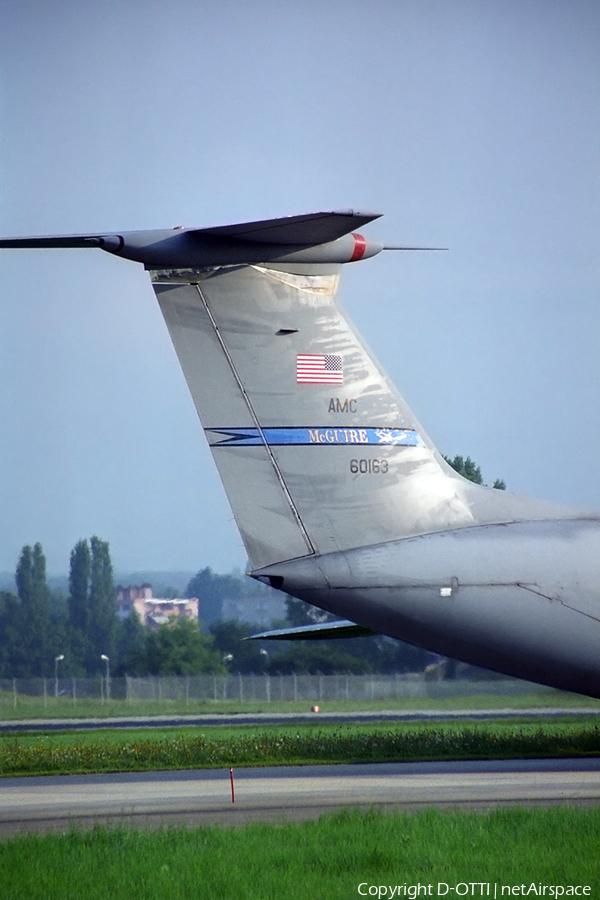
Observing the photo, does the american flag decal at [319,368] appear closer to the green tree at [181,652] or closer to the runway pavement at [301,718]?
the runway pavement at [301,718]

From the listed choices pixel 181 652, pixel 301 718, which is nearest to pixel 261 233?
pixel 301 718

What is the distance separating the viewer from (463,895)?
8906 mm

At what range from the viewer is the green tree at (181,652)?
2184 inches

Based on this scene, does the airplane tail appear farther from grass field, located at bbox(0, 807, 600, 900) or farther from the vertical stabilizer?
grass field, located at bbox(0, 807, 600, 900)

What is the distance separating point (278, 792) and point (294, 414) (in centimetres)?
656

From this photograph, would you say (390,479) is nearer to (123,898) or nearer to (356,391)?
(356,391)

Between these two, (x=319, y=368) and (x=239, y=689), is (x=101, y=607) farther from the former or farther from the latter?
(x=319, y=368)

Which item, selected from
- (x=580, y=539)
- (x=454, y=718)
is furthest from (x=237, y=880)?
(x=454, y=718)

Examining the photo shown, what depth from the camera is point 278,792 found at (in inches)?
622

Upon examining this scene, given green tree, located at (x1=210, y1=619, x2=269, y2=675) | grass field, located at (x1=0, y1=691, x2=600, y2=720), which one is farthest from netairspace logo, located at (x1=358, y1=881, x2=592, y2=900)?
green tree, located at (x1=210, y1=619, x2=269, y2=675)

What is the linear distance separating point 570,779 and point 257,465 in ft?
26.9

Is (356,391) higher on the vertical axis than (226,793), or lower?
higher

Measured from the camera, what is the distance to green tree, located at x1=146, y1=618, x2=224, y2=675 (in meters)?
55.5

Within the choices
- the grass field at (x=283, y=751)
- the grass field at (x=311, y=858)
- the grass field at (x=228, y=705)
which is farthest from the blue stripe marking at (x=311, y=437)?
the grass field at (x=228, y=705)
